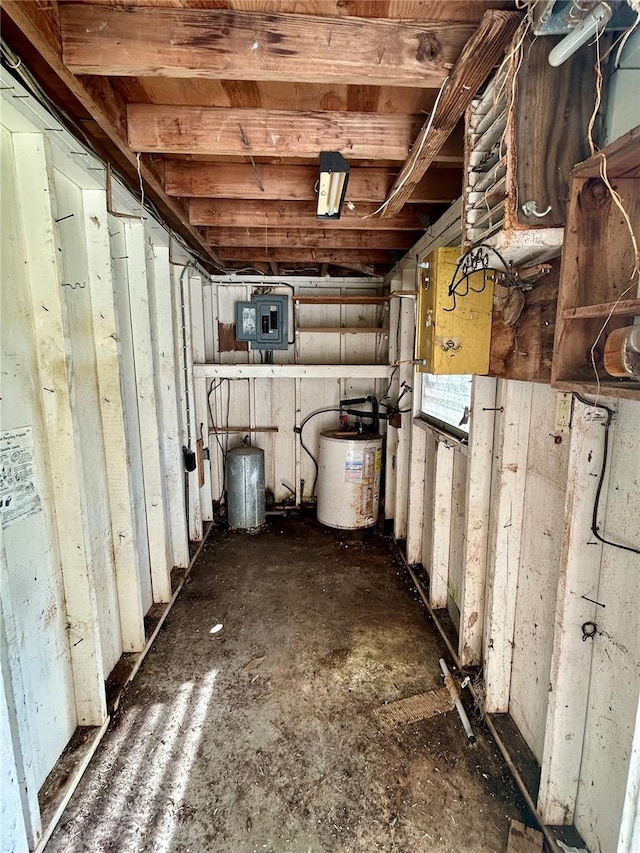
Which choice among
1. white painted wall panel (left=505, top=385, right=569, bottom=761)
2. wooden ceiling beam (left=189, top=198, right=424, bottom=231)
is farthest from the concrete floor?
wooden ceiling beam (left=189, top=198, right=424, bottom=231)

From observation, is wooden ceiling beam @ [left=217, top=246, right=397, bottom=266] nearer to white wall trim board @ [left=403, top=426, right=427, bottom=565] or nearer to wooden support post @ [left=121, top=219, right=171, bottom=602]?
wooden support post @ [left=121, top=219, right=171, bottom=602]

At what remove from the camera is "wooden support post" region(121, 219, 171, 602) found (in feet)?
7.29

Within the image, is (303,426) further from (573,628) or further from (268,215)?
(573,628)

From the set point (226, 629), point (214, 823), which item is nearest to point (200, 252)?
point (226, 629)

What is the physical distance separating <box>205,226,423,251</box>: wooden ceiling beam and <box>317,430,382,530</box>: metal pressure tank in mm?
1568

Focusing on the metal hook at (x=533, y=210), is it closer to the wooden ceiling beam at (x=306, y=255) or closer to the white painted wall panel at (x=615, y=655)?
the white painted wall panel at (x=615, y=655)

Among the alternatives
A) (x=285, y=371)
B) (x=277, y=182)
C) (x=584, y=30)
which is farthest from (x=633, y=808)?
(x=285, y=371)

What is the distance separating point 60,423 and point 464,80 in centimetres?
177

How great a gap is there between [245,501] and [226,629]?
141cm

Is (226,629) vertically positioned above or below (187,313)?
below

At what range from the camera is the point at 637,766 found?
85 cm

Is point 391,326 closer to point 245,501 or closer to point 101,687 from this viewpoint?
point 245,501

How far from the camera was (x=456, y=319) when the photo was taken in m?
1.62

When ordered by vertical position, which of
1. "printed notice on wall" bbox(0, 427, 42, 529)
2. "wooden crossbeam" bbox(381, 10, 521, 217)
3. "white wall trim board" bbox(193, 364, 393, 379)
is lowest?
"printed notice on wall" bbox(0, 427, 42, 529)
